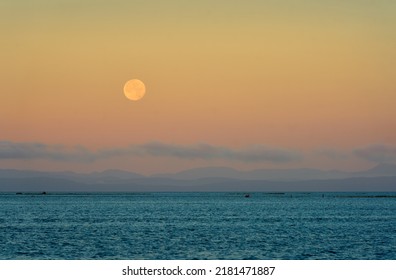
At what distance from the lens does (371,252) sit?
7369 centimetres

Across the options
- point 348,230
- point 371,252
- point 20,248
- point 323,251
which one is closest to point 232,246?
point 323,251

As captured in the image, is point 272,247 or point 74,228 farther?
point 74,228

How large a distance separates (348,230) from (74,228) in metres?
43.4

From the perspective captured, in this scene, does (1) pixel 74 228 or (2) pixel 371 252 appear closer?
(2) pixel 371 252

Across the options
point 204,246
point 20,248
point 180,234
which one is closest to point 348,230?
point 180,234

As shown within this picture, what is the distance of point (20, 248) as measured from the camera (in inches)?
3036
